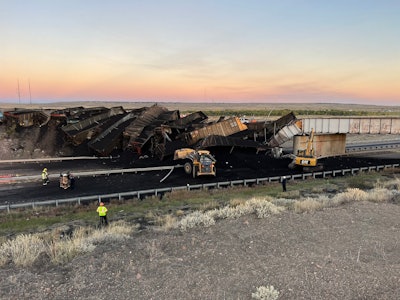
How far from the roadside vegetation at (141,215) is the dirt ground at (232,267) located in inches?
27.8

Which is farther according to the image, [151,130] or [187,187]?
[151,130]

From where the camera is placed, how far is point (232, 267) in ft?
31.4

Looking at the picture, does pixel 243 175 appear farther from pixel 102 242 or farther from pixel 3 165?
pixel 3 165

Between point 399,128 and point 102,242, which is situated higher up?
point 399,128

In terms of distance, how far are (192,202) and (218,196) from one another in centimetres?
235

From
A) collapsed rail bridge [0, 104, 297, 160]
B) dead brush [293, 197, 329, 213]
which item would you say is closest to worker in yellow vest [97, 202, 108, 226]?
dead brush [293, 197, 329, 213]

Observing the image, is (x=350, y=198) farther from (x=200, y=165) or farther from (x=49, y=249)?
(x=49, y=249)

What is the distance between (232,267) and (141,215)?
9.08m

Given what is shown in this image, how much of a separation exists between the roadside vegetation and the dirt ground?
705 mm

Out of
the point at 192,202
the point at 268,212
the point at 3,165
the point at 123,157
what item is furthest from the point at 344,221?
the point at 3,165

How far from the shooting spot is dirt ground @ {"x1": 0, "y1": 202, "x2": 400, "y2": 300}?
822 centimetres

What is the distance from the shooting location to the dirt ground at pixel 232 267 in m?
8.22

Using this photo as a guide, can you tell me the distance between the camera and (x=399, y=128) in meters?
39.2

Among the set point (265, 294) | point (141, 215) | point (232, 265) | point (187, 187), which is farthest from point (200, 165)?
point (265, 294)
